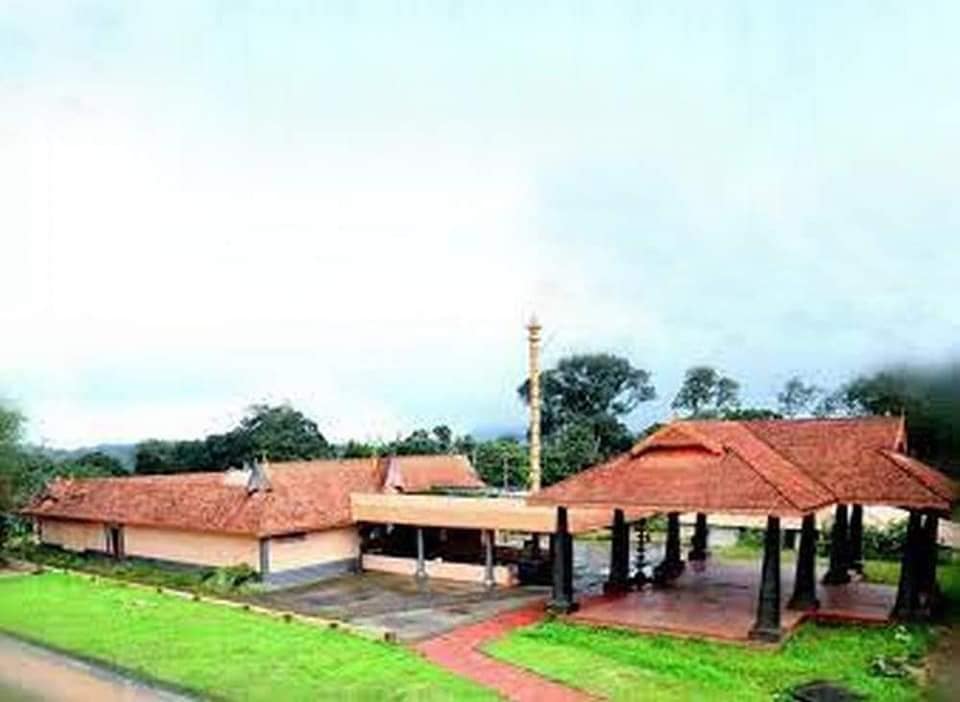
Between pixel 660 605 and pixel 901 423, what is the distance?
669 cm

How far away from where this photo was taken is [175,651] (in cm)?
1975


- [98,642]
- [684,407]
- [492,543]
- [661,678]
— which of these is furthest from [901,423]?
[684,407]

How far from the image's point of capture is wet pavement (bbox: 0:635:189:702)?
56.2 feet

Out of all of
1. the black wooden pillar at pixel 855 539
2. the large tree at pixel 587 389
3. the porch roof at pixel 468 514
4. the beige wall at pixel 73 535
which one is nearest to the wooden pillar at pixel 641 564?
the porch roof at pixel 468 514

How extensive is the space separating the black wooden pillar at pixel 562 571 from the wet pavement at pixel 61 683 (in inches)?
347

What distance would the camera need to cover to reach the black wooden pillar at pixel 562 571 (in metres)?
22.5

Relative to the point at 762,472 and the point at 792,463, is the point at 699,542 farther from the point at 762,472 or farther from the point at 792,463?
the point at 762,472

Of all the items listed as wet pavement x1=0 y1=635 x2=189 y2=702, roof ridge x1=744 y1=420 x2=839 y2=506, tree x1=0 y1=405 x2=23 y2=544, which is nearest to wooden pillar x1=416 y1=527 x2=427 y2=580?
roof ridge x1=744 y1=420 x2=839 y2=506

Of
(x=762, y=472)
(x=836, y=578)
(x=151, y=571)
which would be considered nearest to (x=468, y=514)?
(x=762, y=472)

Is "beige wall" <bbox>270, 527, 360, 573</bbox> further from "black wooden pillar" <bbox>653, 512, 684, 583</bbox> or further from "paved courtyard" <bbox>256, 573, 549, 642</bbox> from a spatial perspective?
"black wooden pillar" <bbox>653, 512, 684, 583</bbox>

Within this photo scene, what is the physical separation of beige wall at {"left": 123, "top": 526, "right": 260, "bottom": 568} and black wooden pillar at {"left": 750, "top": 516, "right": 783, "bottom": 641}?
14.3 metres

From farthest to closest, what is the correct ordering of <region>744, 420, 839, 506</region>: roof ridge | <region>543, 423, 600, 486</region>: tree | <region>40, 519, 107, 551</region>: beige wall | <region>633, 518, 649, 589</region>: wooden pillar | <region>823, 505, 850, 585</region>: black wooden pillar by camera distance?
<region>543, 423, 600, 486</region>: tree
<region>40, 519, 107, 551</region>: beige wall
<region>633, 518, 649, 589</region>: wooden pillar
<region>823, 505, 850, 585</region>: black wooden pillar
<region>744, 420, 839, 506</region>: roof ridge

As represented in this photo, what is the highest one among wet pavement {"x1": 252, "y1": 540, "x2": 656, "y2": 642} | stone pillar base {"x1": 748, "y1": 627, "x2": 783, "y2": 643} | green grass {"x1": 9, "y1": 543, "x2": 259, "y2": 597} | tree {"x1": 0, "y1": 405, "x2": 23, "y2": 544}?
tree {"x1": 0, "y1": 405, "x2": 23, "y2": 544}

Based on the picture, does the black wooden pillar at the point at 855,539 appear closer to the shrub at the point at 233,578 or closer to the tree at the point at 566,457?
the shrub at the point at 233,578
